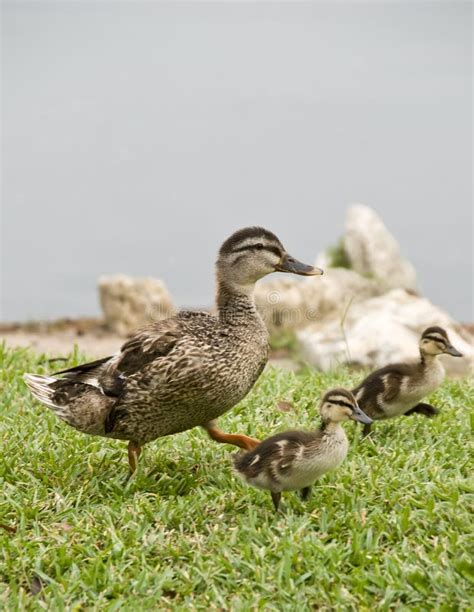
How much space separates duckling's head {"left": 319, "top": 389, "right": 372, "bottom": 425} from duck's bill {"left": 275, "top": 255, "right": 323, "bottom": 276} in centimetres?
96

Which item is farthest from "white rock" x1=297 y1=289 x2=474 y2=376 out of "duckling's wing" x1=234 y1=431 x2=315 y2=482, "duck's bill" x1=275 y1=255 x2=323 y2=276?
"duckling's wing" x1=234 y1=431 x2=315 y2=482

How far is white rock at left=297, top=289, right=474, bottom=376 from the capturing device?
30.7 feet

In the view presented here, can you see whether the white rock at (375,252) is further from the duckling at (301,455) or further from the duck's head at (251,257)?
the duckling at (301,455)

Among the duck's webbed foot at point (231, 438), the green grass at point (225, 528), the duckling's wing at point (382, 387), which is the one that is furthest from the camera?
the duckling's wing at point (382, 387)

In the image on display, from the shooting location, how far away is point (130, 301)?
44.4 feet

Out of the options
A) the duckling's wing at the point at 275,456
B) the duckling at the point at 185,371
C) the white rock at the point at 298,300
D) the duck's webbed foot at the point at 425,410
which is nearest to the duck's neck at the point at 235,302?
the duckling at the point at 185,371

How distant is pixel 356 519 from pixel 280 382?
100 inches

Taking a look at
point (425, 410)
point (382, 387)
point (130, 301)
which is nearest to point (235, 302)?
point (382, 387)

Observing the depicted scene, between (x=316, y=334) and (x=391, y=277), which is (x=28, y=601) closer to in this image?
(x=316, y=334)

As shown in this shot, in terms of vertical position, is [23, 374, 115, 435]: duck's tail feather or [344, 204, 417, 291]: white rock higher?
[23, 374, 115, 435]: duck's tail feather

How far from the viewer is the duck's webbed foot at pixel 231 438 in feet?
18.3

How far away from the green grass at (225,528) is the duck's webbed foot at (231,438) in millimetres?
139

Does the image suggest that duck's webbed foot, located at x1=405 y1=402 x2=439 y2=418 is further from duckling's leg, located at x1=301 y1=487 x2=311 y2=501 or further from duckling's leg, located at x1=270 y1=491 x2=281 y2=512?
duckling's leg, located at x1=270 y1=491 x2=281 y2=512

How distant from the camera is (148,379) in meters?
5.20
